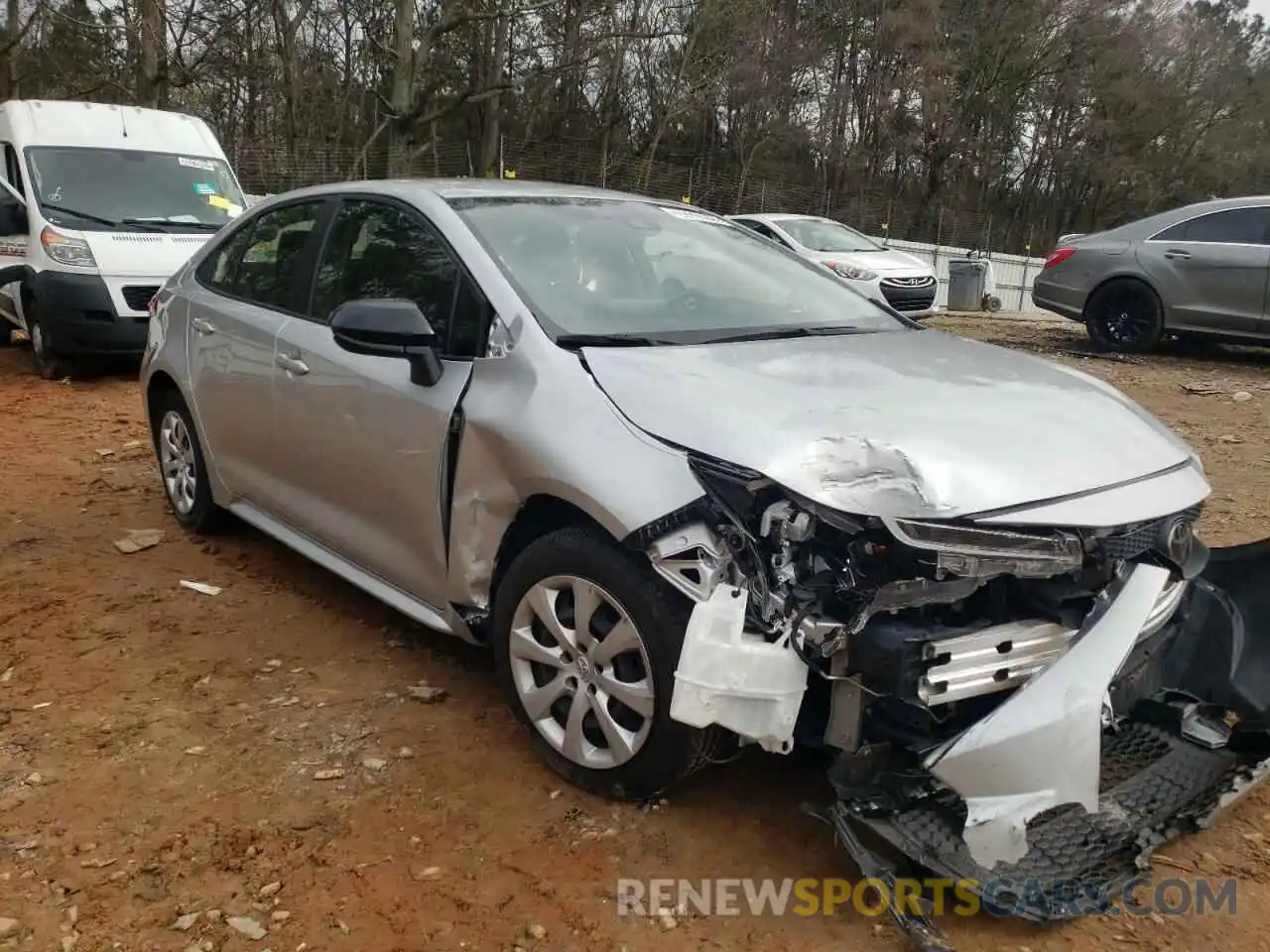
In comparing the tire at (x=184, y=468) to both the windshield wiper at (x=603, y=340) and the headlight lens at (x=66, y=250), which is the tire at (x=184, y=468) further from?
the headlight lens at (x=66, y=250)

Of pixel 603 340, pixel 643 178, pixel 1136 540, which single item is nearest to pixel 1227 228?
pixel 1136 540

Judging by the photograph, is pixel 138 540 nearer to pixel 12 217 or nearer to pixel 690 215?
pixel 690 215

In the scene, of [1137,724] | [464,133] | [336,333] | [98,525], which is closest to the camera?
[1137,724]

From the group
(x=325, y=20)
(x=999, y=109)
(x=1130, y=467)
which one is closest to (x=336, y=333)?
(x=1130, y=467)

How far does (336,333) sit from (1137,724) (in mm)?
2466

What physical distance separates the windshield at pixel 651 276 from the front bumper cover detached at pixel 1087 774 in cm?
139

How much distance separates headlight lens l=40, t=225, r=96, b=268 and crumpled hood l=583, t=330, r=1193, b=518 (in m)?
7.08

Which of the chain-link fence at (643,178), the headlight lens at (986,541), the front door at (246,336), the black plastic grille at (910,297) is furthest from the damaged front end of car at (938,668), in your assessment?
the chain-link fence at (643,178)

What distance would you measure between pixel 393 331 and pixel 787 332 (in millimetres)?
1222

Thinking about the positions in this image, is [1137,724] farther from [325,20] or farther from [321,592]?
[325,20]

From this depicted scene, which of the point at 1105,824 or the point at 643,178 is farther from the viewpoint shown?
the point at 643,178

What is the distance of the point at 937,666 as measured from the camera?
2197 mm

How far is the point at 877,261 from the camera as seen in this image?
1332cm

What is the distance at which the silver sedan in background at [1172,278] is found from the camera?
9.31 meters
